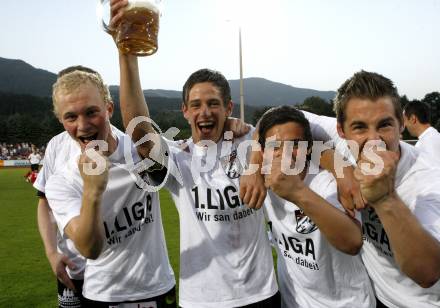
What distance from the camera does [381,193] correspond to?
1701 millimetres

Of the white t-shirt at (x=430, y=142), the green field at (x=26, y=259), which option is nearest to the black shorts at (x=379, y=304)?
the green field at (x=26, y=259)

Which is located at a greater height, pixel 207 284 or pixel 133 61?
pixel 133 61

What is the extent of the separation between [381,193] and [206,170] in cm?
149

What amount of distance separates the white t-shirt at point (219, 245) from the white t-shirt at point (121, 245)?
251 mm

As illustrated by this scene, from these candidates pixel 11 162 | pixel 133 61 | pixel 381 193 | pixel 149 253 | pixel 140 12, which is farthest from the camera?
pixel 11 162

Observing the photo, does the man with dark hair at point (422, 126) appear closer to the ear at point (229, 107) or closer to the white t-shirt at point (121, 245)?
the ear at point (229, 107)

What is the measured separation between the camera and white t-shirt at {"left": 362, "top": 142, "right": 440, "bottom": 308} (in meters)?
2.00

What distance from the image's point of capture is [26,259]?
7.12m

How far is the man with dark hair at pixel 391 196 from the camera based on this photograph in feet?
5.67

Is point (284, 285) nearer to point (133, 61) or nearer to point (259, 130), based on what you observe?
point (259, 130)

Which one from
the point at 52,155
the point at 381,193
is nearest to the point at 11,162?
the point at 52,155

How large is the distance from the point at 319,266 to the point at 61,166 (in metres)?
2.34

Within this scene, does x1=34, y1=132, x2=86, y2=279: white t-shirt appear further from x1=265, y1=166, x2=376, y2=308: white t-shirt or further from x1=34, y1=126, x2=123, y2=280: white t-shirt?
x1=265, y1=166, x2=376, y2=308: white t-shirt

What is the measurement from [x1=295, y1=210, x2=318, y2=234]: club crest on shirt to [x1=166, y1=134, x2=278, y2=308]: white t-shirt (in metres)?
0.38
